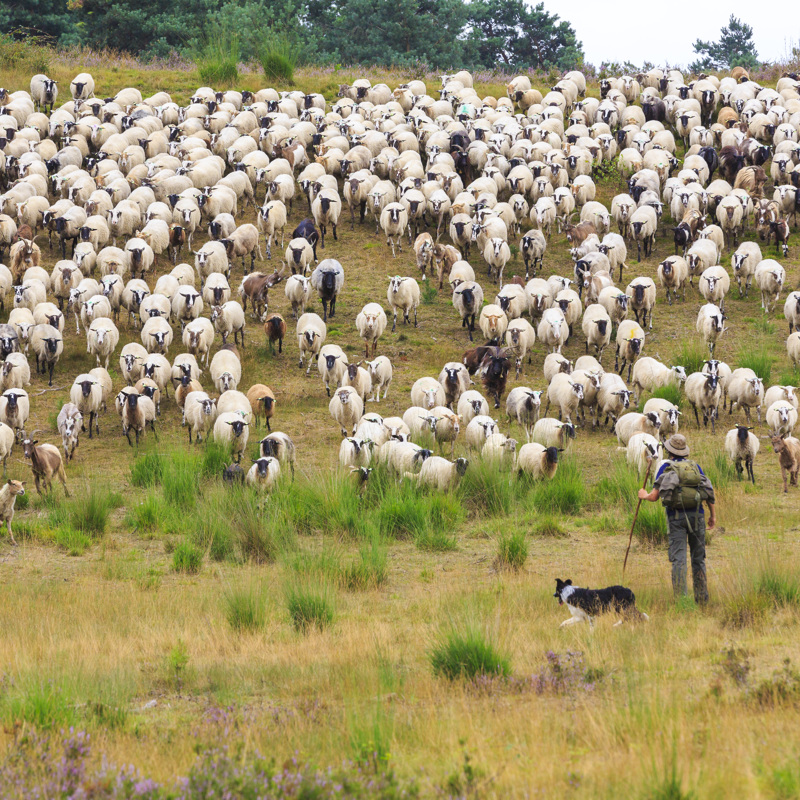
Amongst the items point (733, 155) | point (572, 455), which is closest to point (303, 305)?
point (572, 455)

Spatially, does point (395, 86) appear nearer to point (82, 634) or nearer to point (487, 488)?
point (487, 488)

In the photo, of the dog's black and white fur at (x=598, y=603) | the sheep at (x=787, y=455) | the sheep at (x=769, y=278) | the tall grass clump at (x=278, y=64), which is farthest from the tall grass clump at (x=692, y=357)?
the tall grass clump at (x=278, y=64)

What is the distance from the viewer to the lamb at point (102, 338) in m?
21.4

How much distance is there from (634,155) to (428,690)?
26482mm

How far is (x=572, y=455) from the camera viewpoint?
16.9 meters

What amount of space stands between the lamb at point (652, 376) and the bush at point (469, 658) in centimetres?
1293

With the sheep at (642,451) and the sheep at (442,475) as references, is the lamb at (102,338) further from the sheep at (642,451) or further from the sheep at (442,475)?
the sheep at (642,451)

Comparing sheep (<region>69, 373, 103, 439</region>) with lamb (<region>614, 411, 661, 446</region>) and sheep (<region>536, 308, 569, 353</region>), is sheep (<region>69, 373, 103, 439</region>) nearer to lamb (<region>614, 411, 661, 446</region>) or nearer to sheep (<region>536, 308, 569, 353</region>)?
sheep (<region>536, 308, 569, 353</region>)

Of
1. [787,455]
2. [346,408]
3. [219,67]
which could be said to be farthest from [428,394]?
[219,67]

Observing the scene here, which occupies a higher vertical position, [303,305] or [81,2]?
[81,2]

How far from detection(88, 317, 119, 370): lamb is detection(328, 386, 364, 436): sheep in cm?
564

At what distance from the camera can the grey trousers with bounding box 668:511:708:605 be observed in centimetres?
1037

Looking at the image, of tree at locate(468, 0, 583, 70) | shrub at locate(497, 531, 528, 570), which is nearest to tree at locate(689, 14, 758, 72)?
tree at locate(468, 0, 583, 70)

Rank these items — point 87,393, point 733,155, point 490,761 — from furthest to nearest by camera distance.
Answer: point 733,155
point 87,393
point 490,761
